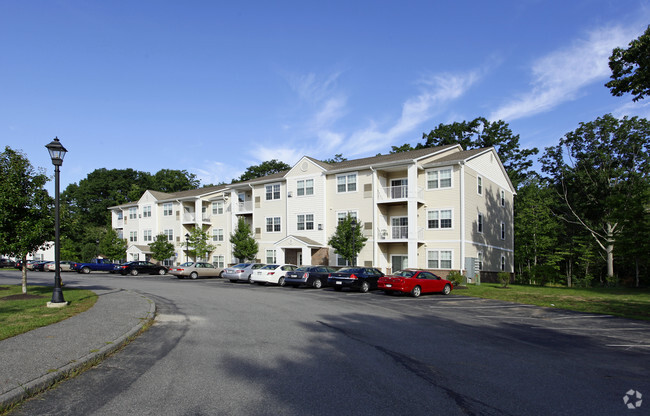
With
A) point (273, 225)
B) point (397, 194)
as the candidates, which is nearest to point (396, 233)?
point (397, 194)

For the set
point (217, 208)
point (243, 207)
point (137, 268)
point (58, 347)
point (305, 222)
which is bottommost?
point (137, 268)

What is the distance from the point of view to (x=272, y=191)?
40.9 metres

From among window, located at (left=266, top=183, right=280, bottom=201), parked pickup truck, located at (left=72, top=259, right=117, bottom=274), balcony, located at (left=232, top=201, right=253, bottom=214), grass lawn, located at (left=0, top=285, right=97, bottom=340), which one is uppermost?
window, located at (left=266, top=183, right=280, bottom=201)

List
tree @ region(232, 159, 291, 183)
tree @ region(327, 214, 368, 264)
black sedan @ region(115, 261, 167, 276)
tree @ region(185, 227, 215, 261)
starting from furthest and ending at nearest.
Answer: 1. tree @ region(232, 159, 291, 183)
2. tree @ region(185, 227, 215, 261)
3. black sedan @ region(115, 261, 167, 276)
4. tree @ region(327, 214, 368, 264)

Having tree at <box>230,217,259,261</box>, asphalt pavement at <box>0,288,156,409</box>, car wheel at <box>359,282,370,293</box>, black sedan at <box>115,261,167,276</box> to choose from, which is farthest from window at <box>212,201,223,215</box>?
asphalt pavement at <box>0,288,156,409</box>

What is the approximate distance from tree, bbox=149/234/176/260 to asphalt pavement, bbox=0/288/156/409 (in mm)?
38812

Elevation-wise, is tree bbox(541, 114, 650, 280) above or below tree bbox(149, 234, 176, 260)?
above

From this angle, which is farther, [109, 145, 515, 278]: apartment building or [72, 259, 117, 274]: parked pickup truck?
[72, 259, 117, 274]: parked pickup truck

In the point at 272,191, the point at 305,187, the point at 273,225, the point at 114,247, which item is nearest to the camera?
the point at 305,187

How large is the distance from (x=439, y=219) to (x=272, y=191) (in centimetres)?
1633

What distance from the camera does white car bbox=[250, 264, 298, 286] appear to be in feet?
91.7

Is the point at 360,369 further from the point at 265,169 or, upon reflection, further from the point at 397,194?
the point at 265,169

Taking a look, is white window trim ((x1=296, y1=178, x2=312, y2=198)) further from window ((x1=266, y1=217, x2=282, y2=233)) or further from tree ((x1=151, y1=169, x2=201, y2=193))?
tree ((x1=151, y1=169, x2=201, y2=193))

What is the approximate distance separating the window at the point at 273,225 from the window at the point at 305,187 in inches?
152
